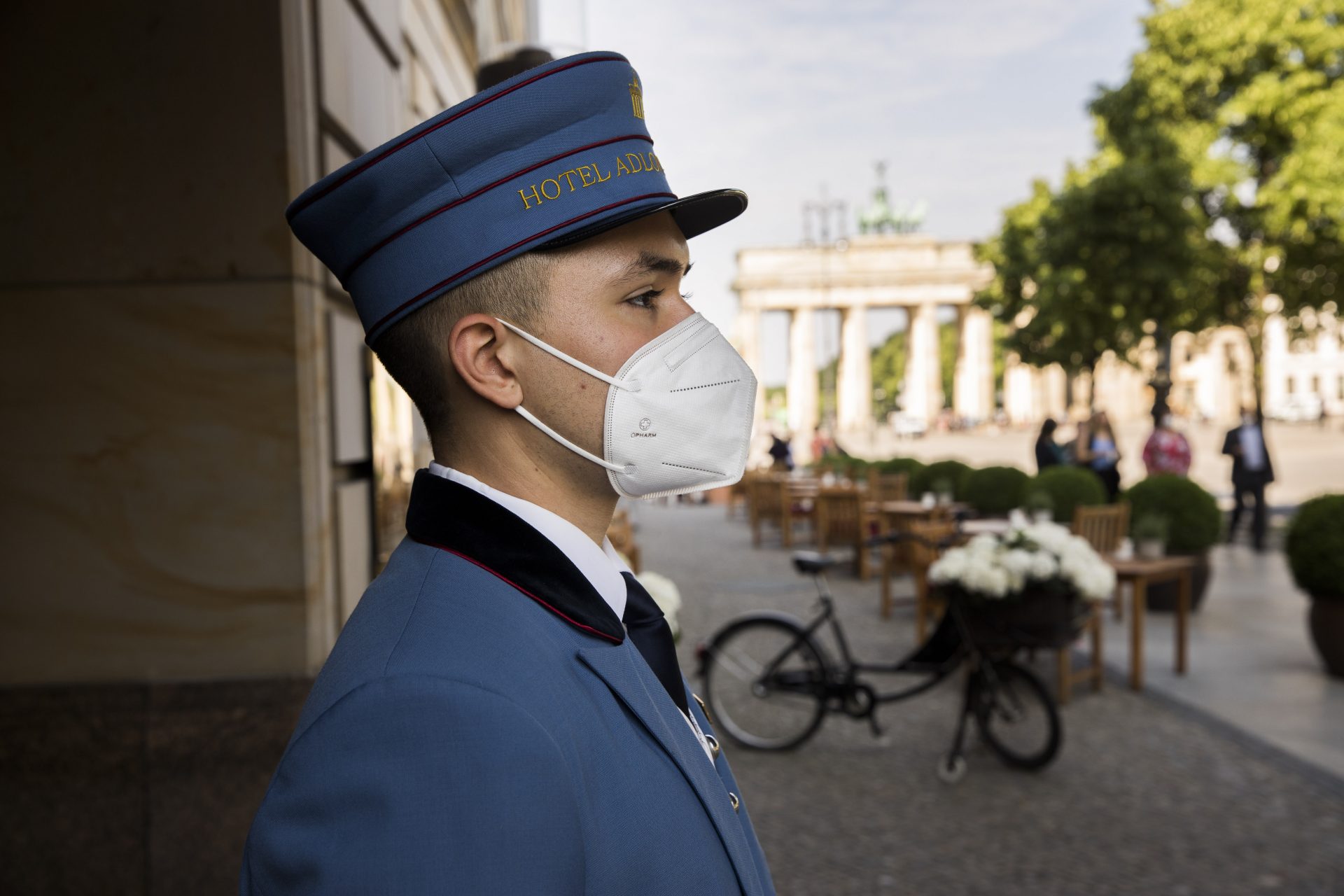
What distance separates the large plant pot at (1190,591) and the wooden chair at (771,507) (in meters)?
7.25

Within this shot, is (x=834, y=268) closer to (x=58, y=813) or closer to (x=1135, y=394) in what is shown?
(x=1135, y=394)

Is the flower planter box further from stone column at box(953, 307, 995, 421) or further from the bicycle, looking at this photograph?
stone column at box(953, 307, 995, 421)

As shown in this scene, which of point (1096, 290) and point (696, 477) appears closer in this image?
point (696, 477)

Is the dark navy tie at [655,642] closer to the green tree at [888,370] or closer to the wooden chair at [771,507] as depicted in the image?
the wooden chair at [771,507]

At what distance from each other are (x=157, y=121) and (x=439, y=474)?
2680 millimetres

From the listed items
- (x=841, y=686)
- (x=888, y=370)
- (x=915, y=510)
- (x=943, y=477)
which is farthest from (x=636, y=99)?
(x=888, y=370)

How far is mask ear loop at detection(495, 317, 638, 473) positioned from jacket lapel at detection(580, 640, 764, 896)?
247 mm

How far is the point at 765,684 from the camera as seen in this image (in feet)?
20.4

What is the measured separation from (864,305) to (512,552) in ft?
266

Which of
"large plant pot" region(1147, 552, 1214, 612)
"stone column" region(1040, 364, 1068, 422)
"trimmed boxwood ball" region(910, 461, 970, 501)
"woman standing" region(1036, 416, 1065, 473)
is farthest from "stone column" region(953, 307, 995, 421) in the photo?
"large plant pot" region(1147, 552, 1214, 612)

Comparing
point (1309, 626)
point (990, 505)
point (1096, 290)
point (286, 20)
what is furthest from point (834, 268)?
point (286, 20)

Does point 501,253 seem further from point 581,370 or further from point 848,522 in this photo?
point 848,522

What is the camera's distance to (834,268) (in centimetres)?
7744

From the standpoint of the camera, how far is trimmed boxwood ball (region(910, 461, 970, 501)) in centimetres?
1518
